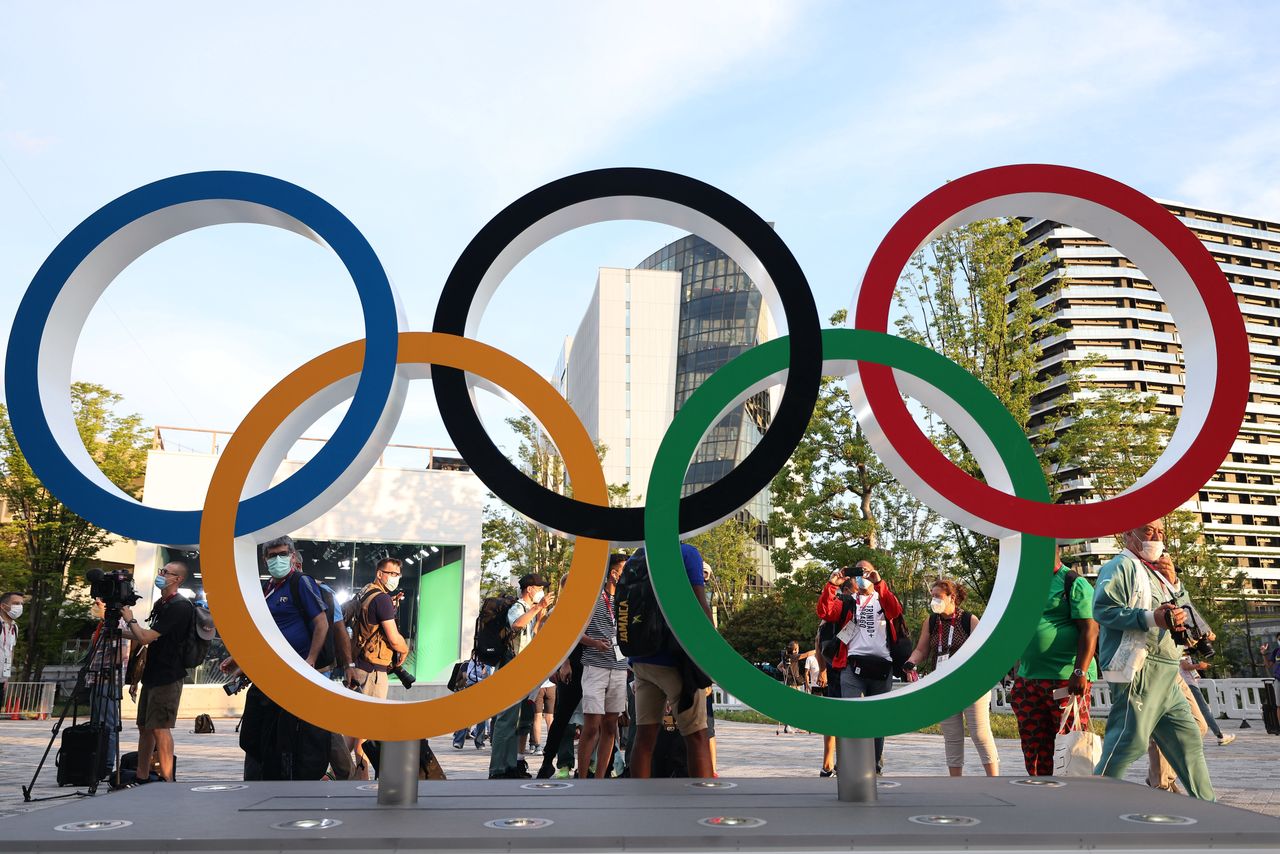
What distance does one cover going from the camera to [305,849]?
3260 millimetres

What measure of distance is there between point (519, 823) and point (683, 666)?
2.35m

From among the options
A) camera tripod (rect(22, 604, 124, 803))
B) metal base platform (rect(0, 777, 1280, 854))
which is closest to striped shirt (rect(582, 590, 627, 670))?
metal base platform (rect(0, 777, 1280, 854))

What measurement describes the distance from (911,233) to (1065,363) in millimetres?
20276

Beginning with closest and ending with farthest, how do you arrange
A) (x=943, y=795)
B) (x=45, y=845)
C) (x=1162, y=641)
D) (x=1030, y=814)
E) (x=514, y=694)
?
1. (x=45, y=845)
2. (x=1030, y=814)
3. (x=514, y=694)
4. (x=943, y=795)
5. (x=1162, y=641)

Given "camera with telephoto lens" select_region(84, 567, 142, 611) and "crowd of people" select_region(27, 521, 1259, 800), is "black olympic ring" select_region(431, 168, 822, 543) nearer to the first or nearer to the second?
"crowd of people" select_region(27, 521, 1259, 800)

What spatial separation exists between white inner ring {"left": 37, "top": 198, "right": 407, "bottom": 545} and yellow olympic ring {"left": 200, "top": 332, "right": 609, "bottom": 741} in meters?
0.23

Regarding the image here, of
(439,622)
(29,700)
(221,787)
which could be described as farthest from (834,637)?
(29,700)

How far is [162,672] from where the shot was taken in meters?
7.09

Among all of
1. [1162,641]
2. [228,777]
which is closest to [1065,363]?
[1162,641]

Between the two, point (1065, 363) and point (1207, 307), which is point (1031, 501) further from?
point (1065, 363)

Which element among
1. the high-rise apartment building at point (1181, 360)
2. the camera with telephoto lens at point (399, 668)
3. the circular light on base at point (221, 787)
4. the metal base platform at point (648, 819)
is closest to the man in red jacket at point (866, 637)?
the metal base platform at point (648, 819)

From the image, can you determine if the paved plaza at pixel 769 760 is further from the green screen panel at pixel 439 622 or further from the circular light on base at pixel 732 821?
the green screen panel at pixel 439 622

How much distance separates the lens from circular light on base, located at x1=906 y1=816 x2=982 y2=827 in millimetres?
3529

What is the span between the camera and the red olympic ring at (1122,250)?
4418 millimetres
